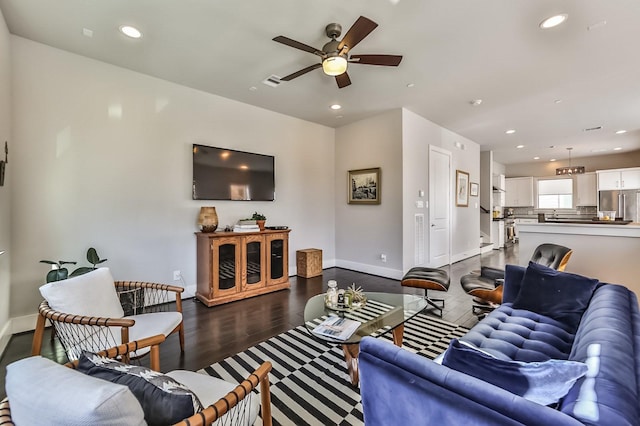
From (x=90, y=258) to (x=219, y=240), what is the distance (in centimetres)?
130

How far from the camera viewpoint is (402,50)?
2.88m

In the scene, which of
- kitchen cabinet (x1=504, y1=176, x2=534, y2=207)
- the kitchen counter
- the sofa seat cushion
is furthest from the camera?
kitchen cabinet (x1=504, y1=176, x2=534, y2=207)

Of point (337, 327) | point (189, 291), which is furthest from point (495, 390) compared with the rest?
point (189, 291)

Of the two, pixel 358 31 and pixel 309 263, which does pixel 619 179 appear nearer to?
pixel 309 263

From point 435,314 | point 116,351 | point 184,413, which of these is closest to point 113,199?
point 116,351

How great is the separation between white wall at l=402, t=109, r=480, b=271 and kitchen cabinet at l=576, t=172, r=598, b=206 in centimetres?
482

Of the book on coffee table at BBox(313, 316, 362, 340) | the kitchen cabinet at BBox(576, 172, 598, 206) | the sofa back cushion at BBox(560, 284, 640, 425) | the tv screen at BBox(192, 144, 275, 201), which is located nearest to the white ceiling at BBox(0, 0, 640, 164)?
the tv screen at BBox(192, 144, 275, 201)

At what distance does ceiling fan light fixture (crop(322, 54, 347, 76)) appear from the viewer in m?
2.45

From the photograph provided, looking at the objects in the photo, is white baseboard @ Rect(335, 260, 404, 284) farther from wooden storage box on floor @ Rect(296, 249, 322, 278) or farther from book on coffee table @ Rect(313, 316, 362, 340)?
book on coffee table @ Rect(313, 316, 362, 340)

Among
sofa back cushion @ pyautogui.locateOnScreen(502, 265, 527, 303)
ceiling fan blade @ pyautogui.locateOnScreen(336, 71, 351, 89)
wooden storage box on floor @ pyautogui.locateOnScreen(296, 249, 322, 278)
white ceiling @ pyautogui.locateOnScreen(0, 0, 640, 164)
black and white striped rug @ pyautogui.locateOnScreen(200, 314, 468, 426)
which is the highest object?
white ceiling @ pyautogui.locateOnScreen(0, 0, 640, 164)

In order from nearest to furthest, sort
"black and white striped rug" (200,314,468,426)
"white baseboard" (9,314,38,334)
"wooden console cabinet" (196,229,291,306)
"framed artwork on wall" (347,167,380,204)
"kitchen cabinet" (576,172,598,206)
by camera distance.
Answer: "black and white striped rug" (200,314,468,426) < "white baseboard" (9,314,38,334) < "wooden console cabinet" (196,229,291,306) < "framed artwork on wall" (347,167,380,204) < "kitchen cabinet" (576,172,598,206)

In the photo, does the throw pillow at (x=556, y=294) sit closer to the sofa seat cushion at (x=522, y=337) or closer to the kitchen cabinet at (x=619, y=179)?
the sofa seat cushion at (x=522, y=337)

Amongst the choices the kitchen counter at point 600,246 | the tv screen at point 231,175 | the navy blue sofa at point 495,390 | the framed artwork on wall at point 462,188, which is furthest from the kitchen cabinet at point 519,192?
the navy blue sofa at point 495,390

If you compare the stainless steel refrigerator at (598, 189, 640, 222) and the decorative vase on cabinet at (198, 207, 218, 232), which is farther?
the stainless steel refrigerator at (598, 189, 640, 222)
